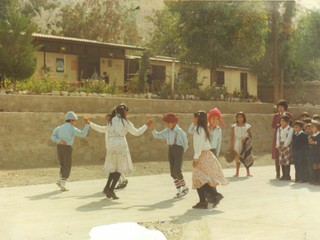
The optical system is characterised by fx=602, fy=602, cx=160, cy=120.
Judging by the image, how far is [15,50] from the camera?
61.1ft

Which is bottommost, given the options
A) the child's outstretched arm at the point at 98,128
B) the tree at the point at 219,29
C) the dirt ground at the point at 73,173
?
the dirt ground at the point at 73,173

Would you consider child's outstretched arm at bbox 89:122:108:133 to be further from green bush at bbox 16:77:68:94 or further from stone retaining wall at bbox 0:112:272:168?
green bush at bbox 16:77:68:94

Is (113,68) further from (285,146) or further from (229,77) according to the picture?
(285,146)

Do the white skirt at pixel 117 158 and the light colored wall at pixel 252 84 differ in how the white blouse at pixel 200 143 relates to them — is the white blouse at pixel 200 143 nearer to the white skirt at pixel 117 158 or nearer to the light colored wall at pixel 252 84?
the white skirt at pixel 117 158

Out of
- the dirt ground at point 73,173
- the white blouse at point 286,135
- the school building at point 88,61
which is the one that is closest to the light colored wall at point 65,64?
the school building at point 88,61

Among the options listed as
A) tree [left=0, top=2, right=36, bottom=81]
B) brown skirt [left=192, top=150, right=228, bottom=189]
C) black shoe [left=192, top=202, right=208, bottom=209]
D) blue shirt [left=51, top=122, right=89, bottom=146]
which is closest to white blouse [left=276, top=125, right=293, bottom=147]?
brown skirt [left=192, top=150, right=228, bottom=189]

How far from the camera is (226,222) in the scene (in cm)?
739

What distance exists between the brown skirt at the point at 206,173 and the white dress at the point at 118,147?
1.32 metres

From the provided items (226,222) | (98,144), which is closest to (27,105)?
(98,144)

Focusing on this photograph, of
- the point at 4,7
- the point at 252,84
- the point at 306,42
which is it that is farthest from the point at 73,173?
the point at 252,84

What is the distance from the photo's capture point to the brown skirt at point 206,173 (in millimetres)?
8844

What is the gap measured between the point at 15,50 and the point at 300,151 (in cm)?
983

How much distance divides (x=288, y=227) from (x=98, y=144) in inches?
387

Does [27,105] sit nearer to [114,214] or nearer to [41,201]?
[41,201]
